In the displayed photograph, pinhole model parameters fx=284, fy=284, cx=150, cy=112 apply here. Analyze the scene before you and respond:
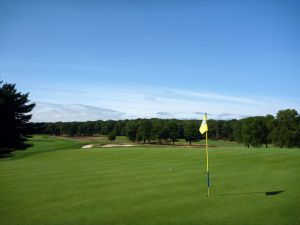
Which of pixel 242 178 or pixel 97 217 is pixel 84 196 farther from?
pixel 242 178

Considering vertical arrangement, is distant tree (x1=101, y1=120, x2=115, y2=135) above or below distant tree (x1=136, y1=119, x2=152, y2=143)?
above

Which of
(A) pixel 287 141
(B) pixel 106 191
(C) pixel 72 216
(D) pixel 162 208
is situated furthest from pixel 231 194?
(A) pixel 287 141

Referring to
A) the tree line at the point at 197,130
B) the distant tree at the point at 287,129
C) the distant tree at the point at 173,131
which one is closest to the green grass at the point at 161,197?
the distant tree at the point at 287,129

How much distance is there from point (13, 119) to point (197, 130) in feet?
226

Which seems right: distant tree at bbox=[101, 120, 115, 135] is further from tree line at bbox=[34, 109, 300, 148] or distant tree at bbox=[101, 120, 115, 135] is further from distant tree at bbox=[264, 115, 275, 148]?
distant tree at bbox=[264, 115, 275, 148]

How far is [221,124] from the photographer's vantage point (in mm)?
157625

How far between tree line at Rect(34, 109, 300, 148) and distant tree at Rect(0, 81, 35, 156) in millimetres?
3347

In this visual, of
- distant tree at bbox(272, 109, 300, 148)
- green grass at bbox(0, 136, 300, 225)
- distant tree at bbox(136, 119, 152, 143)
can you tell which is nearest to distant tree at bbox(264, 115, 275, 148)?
distant tree at bbox(272, 109, 300, 148)

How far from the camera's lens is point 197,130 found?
110000 mm

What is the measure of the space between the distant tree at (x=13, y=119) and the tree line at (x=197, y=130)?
335cm

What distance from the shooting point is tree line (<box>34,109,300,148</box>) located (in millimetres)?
70062

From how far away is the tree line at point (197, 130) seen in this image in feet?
230

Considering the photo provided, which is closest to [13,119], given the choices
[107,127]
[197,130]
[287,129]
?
[287,129]

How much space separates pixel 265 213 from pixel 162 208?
3.98 metres
